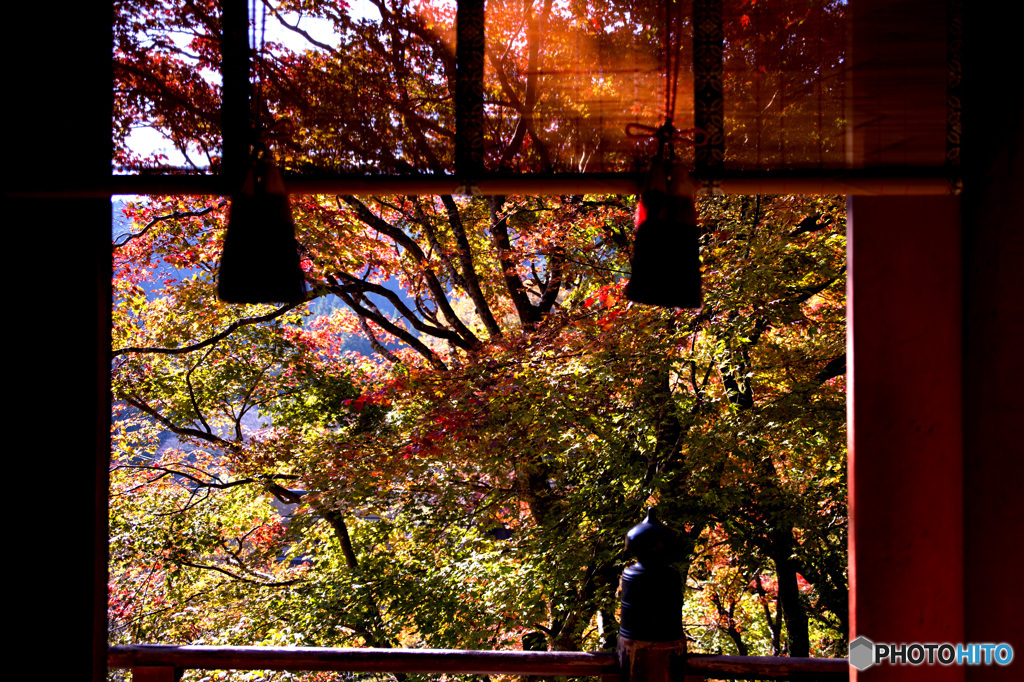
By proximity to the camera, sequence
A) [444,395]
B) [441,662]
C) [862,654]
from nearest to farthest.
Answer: [862,654] < [441,662] < [444,395]

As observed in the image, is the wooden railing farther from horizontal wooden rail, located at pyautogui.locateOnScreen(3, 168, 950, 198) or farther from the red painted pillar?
horizontal wooden rail, located at pyautogui.locateOnScreen(3, 168, 950, 198)

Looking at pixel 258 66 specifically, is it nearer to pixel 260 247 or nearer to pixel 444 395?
pixel 260 247

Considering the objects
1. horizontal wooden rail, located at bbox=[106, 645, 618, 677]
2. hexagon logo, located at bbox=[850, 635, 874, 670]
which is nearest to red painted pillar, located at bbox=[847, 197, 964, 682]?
hexagon logo, located at bbox=[850, 635, 874, 670]

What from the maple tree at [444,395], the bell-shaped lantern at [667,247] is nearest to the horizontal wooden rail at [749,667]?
the bell-shaped lantern at [667,247]

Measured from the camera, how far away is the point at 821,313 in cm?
389

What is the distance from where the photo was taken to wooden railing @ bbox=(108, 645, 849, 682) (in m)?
1.82

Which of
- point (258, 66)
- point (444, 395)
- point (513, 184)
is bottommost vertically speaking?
point (444, 395)

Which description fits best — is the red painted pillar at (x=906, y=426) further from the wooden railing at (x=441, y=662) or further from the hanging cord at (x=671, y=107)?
the hanging cord at (x=671, y=107)

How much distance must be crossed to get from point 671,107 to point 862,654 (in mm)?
1431

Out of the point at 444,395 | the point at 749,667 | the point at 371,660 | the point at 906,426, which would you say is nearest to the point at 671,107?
the point at 906,426

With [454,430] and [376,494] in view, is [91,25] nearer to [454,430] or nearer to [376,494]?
[454,430]

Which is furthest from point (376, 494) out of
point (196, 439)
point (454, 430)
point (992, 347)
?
point (992, 347)

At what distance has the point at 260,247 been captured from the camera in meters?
1.38

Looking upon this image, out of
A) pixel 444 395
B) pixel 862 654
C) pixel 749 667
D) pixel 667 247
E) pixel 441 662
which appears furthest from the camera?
pixel 444 395
